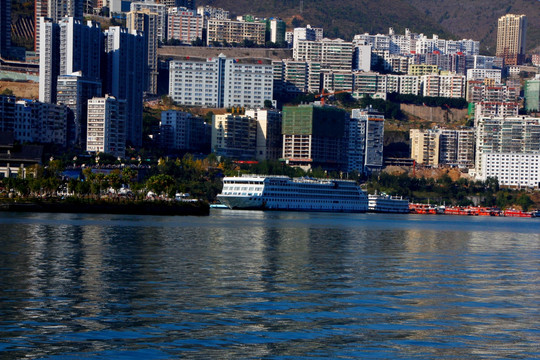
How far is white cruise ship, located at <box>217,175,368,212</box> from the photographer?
14775 cm

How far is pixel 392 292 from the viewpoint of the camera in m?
36.0

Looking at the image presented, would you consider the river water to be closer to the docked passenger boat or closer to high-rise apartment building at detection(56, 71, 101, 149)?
the docked passenger boat

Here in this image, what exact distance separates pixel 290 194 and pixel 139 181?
2388cm

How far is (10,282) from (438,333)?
53.0ft

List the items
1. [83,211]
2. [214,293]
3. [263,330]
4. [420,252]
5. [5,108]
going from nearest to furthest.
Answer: [263,330], [214,293], [420,252], [83,211], [5,108]

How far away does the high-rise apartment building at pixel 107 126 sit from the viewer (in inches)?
6821

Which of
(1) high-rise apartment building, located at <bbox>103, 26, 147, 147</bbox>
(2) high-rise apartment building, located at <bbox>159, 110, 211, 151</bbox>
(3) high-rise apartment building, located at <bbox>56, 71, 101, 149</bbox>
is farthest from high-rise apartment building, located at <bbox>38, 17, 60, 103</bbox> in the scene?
(2) high-rise apartment building, located at <bbox>159, 110, 211, 151</bbox>

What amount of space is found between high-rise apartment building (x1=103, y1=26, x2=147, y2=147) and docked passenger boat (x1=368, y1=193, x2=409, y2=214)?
4739 cm

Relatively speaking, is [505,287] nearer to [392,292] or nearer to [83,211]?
[392,292]

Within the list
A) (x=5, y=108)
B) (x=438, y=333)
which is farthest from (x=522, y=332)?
(x=5, y=108)

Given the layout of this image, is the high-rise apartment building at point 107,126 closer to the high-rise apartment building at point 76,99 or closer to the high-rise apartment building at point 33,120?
the high-rise apartment building at point 76,99

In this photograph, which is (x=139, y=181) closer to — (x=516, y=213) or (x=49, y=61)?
(x=49, y=61)

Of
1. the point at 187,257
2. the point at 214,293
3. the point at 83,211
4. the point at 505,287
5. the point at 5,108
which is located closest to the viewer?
the point at 214,293

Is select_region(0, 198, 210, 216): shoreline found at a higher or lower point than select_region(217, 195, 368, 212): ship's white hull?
higher
